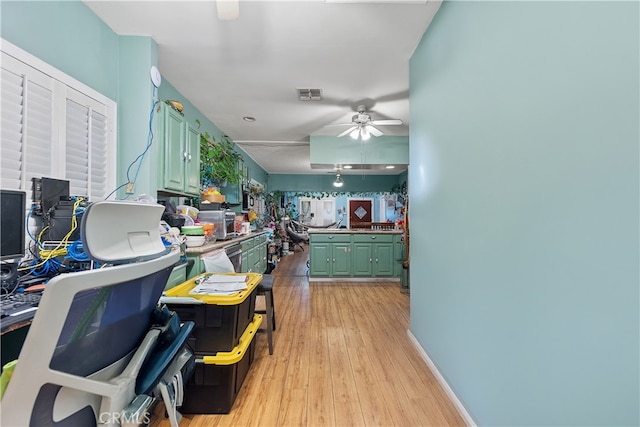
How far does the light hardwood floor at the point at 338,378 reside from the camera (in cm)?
153

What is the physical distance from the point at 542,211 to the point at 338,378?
5.40ft

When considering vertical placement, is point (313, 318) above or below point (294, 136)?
below

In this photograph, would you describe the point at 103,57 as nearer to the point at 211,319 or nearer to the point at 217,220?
the point at 217,220

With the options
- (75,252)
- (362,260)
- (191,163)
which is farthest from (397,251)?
(75,252)

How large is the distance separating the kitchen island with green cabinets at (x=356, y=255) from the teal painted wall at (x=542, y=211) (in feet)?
Result: 9.53

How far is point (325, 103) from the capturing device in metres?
3.47

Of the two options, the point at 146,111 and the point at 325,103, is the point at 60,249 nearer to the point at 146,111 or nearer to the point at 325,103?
the point at 146,111

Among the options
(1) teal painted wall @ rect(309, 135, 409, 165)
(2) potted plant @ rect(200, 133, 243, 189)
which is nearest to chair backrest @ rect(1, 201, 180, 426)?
(2) potted plant @ rect(200, 133, 243, 189)

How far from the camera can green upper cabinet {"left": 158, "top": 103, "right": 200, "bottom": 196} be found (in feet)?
7.93

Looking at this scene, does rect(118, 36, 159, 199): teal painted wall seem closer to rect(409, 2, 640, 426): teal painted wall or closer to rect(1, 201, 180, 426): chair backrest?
rect(1, 201, 180, 426): chair backrest

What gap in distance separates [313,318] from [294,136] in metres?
3.18

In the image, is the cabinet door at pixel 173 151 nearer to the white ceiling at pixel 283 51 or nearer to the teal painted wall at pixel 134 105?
the teal painted wall at pixel 134 105

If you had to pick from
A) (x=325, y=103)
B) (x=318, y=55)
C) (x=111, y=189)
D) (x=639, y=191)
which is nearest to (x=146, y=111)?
(x=111, y=189)

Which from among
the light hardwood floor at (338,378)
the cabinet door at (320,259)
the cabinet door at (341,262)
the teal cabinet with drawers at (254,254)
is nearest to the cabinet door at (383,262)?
the cabinet door at (341,262)
